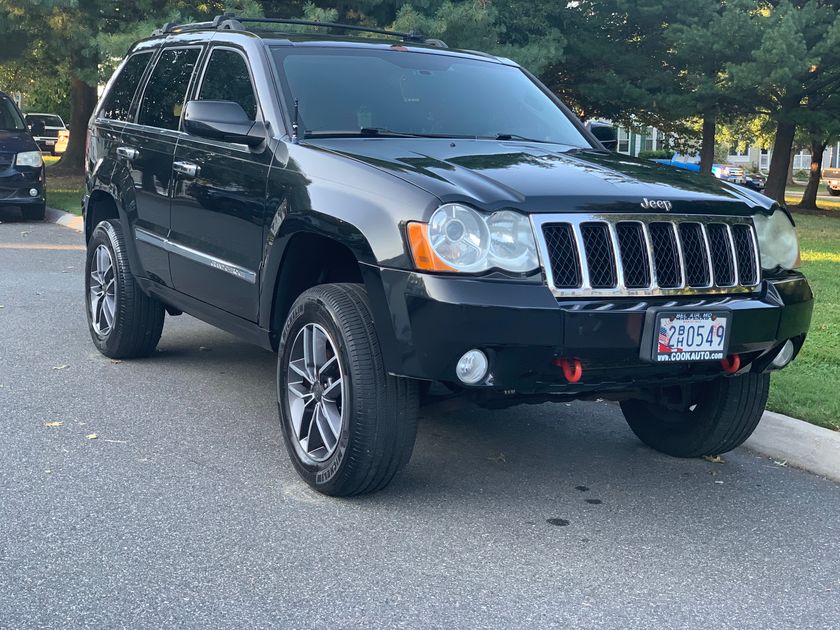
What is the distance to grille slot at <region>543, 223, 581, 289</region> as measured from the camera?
13.2 ft

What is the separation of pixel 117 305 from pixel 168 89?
133 cm

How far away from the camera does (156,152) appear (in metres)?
6.09

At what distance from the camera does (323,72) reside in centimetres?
539

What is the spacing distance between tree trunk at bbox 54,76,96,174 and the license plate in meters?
25.2

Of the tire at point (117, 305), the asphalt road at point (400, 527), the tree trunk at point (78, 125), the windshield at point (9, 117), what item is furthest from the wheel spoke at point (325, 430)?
the tree trunk at point (78, 125)

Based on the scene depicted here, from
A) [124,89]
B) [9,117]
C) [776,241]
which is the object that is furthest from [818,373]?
[9,117]

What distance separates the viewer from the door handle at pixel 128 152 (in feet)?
20.9

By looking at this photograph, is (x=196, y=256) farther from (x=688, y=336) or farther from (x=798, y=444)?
(x=798, y=444)

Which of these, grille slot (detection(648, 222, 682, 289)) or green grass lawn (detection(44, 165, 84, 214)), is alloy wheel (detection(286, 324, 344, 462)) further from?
green grass lawn (detection(44, 165, 84, 214))

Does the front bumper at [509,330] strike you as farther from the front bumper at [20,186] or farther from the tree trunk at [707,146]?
the tree trunk at [707,146]

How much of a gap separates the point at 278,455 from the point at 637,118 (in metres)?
28.2

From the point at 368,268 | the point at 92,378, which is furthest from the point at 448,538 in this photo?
the point at 92,378

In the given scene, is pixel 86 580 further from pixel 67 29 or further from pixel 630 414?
pixel 67 29

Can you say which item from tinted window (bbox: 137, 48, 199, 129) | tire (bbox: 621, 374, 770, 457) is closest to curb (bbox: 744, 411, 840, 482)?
tire (bbox: 621, 374, 770, 457)
